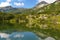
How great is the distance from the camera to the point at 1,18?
6718 inches

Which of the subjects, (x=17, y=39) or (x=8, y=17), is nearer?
(x=17, y=39)

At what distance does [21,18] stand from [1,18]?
790 inches

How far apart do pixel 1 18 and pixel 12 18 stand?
11.6m

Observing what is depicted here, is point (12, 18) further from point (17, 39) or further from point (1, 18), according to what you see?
point (17, 39)

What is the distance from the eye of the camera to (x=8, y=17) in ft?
584

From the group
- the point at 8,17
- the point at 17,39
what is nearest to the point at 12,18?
the point at 8,17

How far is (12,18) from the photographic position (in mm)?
175875

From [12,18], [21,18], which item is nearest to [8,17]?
[12,18]

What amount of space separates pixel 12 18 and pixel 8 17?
5.03 meters

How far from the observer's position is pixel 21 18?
168375mm

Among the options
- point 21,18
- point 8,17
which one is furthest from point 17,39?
point 8,17

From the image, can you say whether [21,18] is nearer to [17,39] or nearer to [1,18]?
[1,18]

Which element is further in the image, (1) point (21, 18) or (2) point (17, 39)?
(1) point (21, 18)

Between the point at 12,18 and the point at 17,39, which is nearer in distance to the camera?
the point at 17,39
